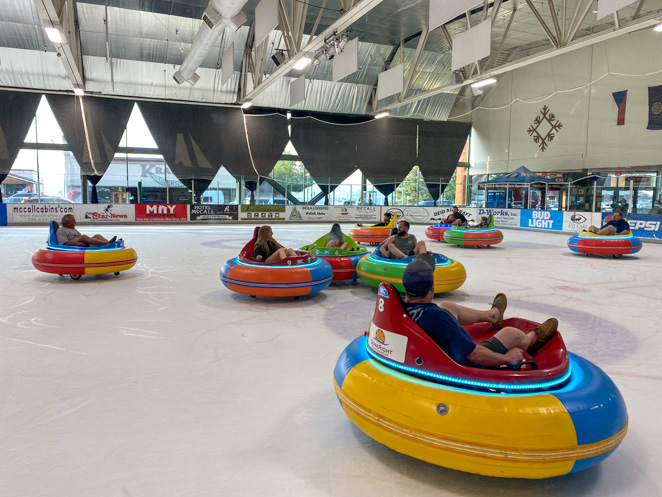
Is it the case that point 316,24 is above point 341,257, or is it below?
above

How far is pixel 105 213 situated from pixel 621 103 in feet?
66.3

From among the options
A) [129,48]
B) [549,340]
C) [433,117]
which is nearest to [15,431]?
[549,340]

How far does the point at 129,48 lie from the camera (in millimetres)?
16641

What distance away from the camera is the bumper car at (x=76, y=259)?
6863 millimetres

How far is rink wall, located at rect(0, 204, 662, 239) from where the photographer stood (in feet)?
56.9

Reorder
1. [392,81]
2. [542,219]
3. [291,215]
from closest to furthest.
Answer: [392,81] → [542,219] → [291,215]

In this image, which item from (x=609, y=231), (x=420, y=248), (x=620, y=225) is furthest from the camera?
(x=620, y=225)

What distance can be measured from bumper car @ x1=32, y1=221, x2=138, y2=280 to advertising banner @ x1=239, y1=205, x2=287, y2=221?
13689mm

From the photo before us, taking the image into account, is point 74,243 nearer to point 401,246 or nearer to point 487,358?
point 401,246

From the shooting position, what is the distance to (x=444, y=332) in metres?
2.53

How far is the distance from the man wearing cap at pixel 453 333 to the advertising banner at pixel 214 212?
18.6 m

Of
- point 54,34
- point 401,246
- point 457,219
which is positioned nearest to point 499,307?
point 401,246

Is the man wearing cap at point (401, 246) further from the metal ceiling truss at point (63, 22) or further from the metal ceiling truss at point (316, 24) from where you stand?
the metal ceiling truss at point (63, 22)

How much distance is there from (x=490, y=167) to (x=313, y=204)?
30.3 ft
